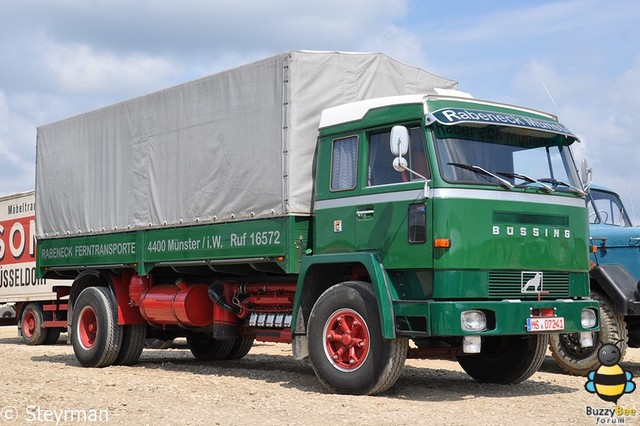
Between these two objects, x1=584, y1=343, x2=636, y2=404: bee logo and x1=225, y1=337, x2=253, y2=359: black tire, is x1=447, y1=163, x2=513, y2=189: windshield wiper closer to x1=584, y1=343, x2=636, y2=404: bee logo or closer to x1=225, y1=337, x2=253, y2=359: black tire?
x1=584, y1=343, x2=636, y2=404: bee logo

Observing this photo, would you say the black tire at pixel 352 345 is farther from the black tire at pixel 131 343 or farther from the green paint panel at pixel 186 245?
the black tire at pixel 131 343

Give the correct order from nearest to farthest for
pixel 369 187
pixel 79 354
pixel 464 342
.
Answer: pixel 464 342 → pixel 369 187 → pixel 79 354

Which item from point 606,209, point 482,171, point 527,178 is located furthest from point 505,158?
point 606,209

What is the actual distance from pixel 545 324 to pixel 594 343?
3.18 meters

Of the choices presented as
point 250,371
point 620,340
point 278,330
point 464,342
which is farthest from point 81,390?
point 620,340

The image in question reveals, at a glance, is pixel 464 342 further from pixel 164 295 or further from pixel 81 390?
pixel 164 295

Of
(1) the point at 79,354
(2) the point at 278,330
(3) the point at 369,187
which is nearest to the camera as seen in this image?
(3) the point at 369,187

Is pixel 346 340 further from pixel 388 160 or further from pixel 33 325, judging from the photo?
pixel 33 325

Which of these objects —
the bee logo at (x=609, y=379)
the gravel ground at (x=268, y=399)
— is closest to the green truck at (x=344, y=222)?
the gravel ground at (x=268, y=399)

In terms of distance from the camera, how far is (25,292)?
22156mm

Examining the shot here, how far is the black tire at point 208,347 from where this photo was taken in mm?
15273

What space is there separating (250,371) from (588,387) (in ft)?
16.9

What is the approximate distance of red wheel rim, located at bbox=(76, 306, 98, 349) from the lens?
1455cm

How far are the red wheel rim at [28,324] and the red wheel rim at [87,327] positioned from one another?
776cm
